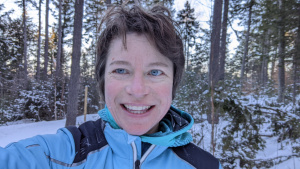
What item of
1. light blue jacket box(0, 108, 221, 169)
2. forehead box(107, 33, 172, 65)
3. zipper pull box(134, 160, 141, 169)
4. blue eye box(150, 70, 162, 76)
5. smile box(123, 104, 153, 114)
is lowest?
zipper pull box(134, 160, 141, 169)

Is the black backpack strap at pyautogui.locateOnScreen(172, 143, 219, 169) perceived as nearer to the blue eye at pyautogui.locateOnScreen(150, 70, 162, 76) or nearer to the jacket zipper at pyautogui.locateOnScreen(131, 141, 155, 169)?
the jacket zipper at pyautogui.locateOnScreen(131, 141, 155, 169)

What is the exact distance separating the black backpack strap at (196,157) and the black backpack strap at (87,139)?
535mm

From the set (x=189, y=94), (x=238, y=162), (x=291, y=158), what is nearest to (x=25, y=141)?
(x=238, y=162)

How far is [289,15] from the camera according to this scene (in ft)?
16.6

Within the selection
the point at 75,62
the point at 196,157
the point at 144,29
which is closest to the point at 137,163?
the point at 196,157

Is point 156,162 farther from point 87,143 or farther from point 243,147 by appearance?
point 243,147

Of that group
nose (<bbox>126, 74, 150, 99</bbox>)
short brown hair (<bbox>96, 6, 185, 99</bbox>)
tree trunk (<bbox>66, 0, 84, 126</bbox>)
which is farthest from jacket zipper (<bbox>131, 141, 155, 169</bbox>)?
tree trunk (<bbox>66, 0, 84, 126</bbox>)

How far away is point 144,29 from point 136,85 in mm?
416

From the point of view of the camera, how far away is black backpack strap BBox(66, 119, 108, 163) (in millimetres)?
1022

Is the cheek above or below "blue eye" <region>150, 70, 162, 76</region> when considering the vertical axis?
below

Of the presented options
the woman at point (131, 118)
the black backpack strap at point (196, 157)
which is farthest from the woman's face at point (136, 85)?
the black backpack strap at point (196, 157)

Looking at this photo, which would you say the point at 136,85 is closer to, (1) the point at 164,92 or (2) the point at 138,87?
(2) the point at 138,87

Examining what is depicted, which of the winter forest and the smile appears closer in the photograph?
the smile

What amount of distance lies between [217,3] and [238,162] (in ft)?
21.4
